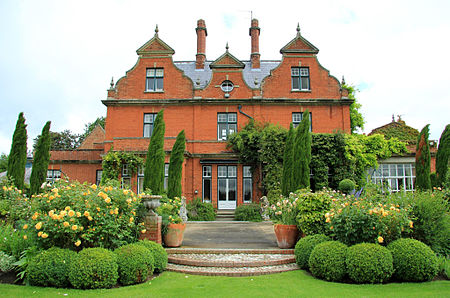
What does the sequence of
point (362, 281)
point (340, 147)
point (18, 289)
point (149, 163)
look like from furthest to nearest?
point (340, 147) → point (149, 163) → point (362, 281) → point (18, 289)

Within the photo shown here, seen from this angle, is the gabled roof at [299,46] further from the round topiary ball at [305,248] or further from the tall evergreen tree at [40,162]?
the round topiary ball at [305,248]

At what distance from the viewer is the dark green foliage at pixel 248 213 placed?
55.4ft

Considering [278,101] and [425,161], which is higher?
[278,101]

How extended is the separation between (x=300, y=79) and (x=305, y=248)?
15.6 m

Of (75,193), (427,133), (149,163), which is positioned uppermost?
(427,133)

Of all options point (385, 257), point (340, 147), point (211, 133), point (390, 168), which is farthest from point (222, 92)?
point (385, 257)

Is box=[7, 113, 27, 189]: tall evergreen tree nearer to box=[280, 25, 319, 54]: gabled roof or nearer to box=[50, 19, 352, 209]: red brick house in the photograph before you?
box=[50, 19, 352, 209]: red brick house

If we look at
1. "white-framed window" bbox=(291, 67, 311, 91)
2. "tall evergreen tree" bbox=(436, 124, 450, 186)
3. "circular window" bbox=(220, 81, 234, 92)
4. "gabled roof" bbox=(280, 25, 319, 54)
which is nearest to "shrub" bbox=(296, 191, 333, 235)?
"tall evergreen tree" bbox=(436, 124, 450, 186)

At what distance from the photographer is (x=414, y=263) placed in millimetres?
6027

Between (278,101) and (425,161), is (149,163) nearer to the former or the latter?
(278,101)

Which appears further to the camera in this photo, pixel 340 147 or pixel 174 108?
pixel 174 108

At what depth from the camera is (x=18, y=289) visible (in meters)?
5.48

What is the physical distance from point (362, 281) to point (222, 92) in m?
15.9

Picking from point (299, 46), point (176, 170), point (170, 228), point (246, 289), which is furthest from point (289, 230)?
point (299, 46)
